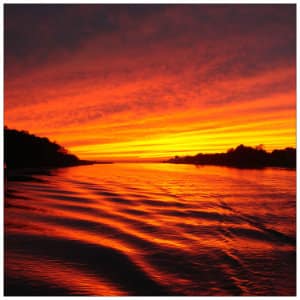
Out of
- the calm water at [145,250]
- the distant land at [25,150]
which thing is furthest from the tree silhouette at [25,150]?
the calm water at [145,250]

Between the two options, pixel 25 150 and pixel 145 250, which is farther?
pixel 25 150

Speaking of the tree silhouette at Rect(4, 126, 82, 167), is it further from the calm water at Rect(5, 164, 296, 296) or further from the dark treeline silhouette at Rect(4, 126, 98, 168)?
the calm water at Rect(5, 164, 296, 296)

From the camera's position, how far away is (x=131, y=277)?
192 inches

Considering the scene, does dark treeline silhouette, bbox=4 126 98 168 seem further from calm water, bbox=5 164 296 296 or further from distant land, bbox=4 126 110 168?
calm water, bbox=5 164 296 296

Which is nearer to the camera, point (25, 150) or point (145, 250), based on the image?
point (145, 250)

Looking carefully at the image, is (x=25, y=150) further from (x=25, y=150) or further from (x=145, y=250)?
(x=145, y=250)

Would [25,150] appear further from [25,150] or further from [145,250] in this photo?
[145,250]

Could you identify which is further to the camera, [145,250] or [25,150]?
[25,150]

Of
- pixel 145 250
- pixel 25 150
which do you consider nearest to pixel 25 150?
pixel 25 150

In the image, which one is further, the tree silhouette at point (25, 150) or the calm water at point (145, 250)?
the tree silhouette at point (25, 150)

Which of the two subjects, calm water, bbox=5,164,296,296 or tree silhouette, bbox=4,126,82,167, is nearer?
calm water, bbox=5,164,296,296

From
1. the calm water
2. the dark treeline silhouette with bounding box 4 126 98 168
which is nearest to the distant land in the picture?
the dark treeline silhouette with bounding box 4 126 98 168

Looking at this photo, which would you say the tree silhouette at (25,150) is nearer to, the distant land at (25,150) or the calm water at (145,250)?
the distant land at (25,150)

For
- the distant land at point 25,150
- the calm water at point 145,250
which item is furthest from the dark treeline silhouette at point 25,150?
the calm water at point 145,250
